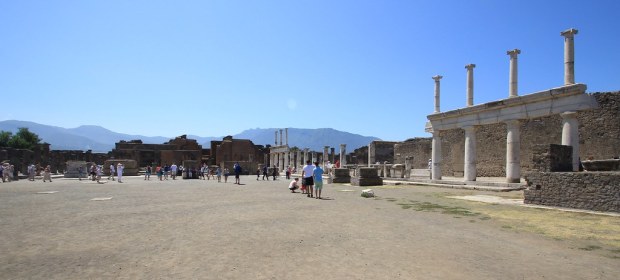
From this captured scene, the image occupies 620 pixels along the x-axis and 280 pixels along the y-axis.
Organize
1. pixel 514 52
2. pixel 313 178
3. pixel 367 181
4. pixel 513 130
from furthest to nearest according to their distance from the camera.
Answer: pixel 367 181
pixel 514 52
pixel 513 130
pixel 313 178

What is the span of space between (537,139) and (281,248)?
29154 millimetres

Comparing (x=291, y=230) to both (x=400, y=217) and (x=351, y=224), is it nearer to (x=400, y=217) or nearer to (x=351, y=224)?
(x=351, y=224)

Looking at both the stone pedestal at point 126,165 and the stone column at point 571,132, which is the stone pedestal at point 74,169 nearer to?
the stone pedestal at point 126,165

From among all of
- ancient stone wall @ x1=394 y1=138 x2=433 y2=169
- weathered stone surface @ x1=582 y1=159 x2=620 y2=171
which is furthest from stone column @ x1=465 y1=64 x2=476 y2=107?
ancient stone wall @ x1=394 y1=138 x2=433 y2=169

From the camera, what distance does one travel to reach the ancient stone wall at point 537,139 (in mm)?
23922

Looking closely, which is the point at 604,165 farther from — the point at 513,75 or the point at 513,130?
the point at 513,75

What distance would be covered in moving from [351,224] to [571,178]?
26.7ft

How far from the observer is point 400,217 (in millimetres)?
10680

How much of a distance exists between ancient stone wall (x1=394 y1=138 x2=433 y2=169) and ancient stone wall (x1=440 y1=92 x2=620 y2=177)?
3.17 meters

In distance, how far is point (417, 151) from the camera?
145 ft

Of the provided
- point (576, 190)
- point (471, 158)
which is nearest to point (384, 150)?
point (471, 158)

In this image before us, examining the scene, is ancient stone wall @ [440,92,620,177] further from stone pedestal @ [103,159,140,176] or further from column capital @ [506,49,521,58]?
stone pedestal @ [103,159,140,176]

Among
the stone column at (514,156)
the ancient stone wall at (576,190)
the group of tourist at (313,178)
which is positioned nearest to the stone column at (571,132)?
the stone column at (514,156)

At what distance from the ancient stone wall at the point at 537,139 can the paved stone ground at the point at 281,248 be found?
63.9 ft
